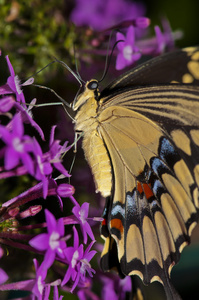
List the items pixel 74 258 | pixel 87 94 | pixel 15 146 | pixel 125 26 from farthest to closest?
1. pixel 125 26
2. pixel 87 94
3. pixel 74 258
4. pixel 15 146

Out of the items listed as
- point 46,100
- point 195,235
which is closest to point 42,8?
point 46,100

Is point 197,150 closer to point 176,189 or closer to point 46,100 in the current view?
point 176,189

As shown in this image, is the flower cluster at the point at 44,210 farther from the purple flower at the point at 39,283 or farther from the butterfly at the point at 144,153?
the butterfly at the point at 144,153

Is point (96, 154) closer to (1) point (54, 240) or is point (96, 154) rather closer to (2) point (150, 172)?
(2) point (150, 172)

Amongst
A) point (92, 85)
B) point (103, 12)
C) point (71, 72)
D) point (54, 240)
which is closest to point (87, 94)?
point (92, 85)

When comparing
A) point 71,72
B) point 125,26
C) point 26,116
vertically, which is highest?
point 125,26

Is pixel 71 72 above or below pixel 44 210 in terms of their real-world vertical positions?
above
